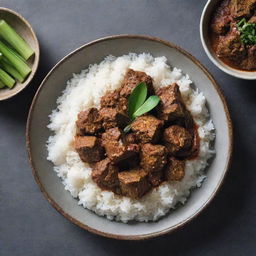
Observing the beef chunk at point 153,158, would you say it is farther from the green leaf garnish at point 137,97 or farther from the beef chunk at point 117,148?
the green leaf garnish at point 137,97

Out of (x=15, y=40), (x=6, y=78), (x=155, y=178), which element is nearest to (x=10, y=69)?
(x=6, y=78)

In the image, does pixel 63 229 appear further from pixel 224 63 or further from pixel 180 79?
pixel 224 63

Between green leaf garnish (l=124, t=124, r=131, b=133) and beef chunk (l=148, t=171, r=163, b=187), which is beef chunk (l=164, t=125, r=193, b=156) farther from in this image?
green leaf garnish (l=124, t=124, r=131, b=133)

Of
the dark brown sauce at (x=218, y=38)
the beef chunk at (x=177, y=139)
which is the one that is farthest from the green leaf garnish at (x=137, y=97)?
the dark brown sauce at (x=218, y=38)

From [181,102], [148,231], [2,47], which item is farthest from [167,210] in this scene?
[2,47]

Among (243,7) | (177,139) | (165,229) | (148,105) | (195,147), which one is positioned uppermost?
(243,7)

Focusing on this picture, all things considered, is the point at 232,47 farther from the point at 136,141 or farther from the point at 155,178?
the point at 155,178
